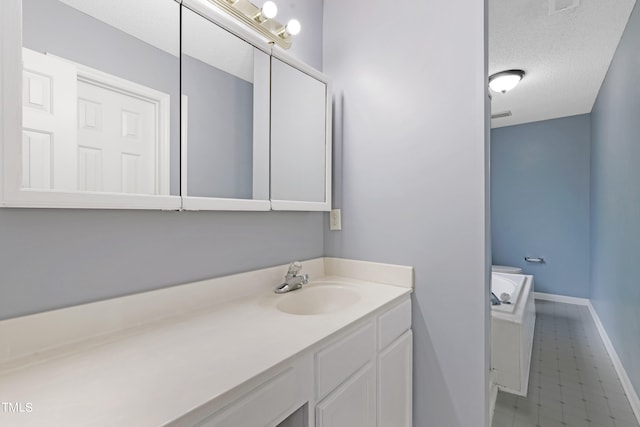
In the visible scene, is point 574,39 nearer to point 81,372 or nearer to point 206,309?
point 206,309

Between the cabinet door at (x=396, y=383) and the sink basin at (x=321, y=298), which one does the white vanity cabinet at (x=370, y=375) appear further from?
the sink basin at (x=321, y=298)

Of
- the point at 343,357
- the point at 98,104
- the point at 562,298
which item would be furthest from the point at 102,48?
the point at 562,298

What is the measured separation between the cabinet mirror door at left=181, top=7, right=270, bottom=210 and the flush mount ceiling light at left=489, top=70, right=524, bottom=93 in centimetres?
255

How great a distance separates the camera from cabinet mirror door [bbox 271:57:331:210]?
4.68 feet

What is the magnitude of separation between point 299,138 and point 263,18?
1.78ft

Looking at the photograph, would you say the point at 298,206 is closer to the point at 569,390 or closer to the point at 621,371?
the point at 569,390

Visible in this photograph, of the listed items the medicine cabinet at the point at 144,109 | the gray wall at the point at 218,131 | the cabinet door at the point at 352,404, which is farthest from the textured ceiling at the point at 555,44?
the cabinet door at the point at 352,404

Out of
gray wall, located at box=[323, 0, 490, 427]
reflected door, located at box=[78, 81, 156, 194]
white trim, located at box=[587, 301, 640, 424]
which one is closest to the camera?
reflected door, located at box=[78, 81, 156, 194]

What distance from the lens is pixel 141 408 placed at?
0.56 meters

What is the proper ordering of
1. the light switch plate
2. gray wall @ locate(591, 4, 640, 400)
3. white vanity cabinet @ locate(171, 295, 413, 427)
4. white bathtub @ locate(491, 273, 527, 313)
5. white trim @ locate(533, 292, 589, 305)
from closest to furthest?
white vanity cabinet @ locate(171, 295, 413, 427) < the light switch plate < gray wall @ locate(591, 4, 640, 400) < white bathtub @ locate(491, 273, 527, 313) < white trim @ locate(533, 292, 589, 305)

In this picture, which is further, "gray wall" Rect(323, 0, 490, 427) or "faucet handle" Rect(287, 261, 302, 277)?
"faucet handle" Rect(287, 261, 302, 277)

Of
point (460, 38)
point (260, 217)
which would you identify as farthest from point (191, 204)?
point (460, 38)

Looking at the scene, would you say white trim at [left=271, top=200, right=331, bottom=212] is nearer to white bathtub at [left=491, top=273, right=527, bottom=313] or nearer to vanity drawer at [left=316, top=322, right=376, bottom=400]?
vanity drawer at [left=316, top=322, right=376, bottom=400]

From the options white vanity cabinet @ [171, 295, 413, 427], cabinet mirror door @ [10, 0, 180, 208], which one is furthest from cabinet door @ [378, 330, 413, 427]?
cabinet mirror door @ [10, 0, 180, 208]
